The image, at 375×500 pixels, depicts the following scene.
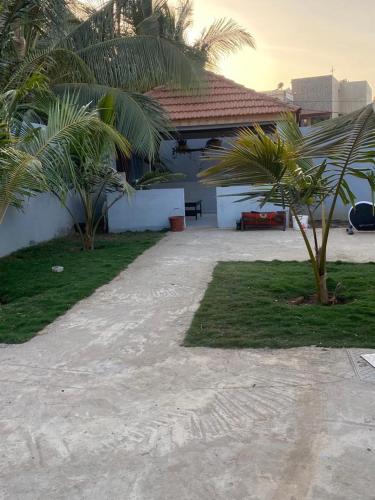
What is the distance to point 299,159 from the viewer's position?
5.18 meters

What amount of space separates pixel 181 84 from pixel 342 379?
31.0 feet

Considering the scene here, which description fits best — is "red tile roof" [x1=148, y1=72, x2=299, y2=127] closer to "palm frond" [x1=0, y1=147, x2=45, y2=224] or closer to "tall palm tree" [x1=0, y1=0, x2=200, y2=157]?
"tall palm tree" [x1=0, y1=0, x2=200, y2=157]

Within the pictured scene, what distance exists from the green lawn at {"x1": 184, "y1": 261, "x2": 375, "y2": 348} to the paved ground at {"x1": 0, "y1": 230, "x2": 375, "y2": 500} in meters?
0.26

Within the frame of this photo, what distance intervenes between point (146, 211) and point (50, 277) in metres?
5.69

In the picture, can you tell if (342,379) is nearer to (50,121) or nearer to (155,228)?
(50,121)

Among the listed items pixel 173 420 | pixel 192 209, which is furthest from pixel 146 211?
pixel 173 420

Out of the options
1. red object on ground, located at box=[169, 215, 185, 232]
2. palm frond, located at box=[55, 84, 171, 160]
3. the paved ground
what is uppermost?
palm frond, located at box=[55, 84, 171, 160]

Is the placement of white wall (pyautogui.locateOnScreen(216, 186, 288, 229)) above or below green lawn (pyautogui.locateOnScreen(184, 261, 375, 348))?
above

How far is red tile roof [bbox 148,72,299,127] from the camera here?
43.2 feet

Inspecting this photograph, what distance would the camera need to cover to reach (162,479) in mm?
2518

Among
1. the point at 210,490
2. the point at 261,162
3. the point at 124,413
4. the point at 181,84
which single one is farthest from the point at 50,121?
the point at 181,84

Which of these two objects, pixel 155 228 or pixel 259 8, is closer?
pixel 259 8

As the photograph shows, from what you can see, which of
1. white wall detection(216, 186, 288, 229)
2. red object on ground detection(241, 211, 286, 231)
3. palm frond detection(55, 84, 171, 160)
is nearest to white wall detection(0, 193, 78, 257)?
palm frond detection(55, 84, 171, 160)

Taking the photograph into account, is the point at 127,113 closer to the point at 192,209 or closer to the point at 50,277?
the point at 50,277
